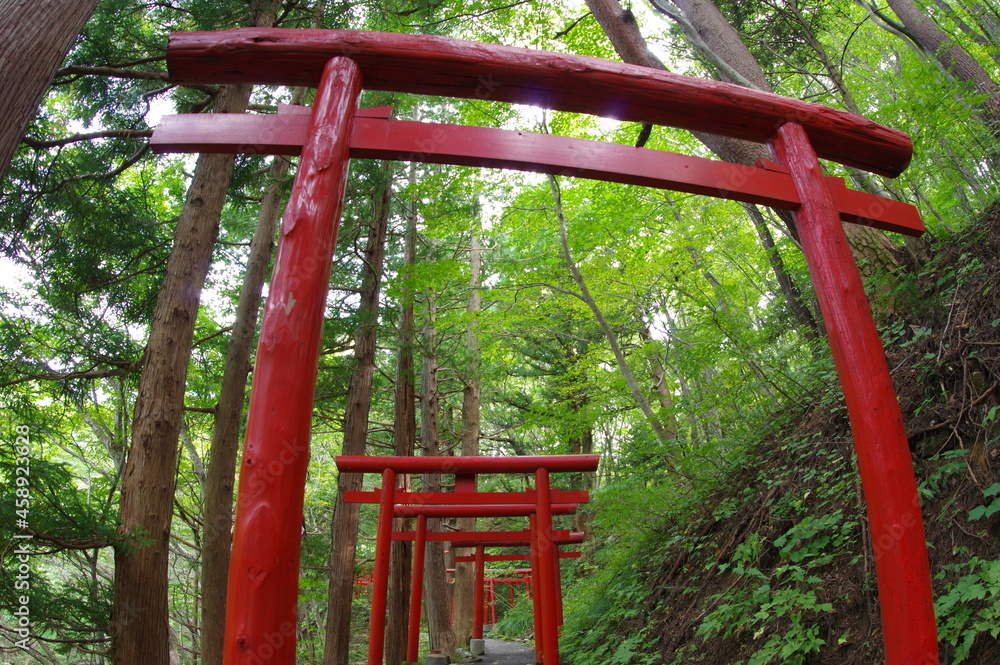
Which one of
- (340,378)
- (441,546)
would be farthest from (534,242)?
(441,546)

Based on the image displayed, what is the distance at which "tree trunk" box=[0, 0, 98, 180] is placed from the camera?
9.55ft

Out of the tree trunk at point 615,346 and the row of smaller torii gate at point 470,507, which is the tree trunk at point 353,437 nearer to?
the row of smaller torii gate at point 470,507

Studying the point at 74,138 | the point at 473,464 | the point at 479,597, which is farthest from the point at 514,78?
the point at 479,597

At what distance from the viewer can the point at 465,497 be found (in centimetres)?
571

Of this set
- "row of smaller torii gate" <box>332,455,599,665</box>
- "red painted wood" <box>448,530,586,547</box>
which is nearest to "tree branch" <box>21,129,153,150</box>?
"row of smaller torii gate" <box>332,455,599,665</box>

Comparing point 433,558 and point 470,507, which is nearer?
point 470,507

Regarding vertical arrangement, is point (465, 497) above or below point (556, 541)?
above

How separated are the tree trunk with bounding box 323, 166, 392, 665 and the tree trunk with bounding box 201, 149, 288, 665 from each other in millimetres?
1687

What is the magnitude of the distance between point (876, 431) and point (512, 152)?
6.91ft

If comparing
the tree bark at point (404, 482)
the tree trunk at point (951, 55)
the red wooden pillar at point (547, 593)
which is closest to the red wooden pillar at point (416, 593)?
the red wooden pillar at point (547, 593)

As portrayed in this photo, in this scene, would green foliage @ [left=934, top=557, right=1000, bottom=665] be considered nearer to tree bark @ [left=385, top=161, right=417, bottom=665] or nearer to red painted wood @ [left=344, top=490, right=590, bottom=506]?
red painted wood @ [left=344, top=490, right=590, bottom=506]

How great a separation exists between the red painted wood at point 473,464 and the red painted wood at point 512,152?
2.86 meters

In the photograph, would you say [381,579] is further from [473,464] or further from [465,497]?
[473,464]

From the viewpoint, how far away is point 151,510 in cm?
443
